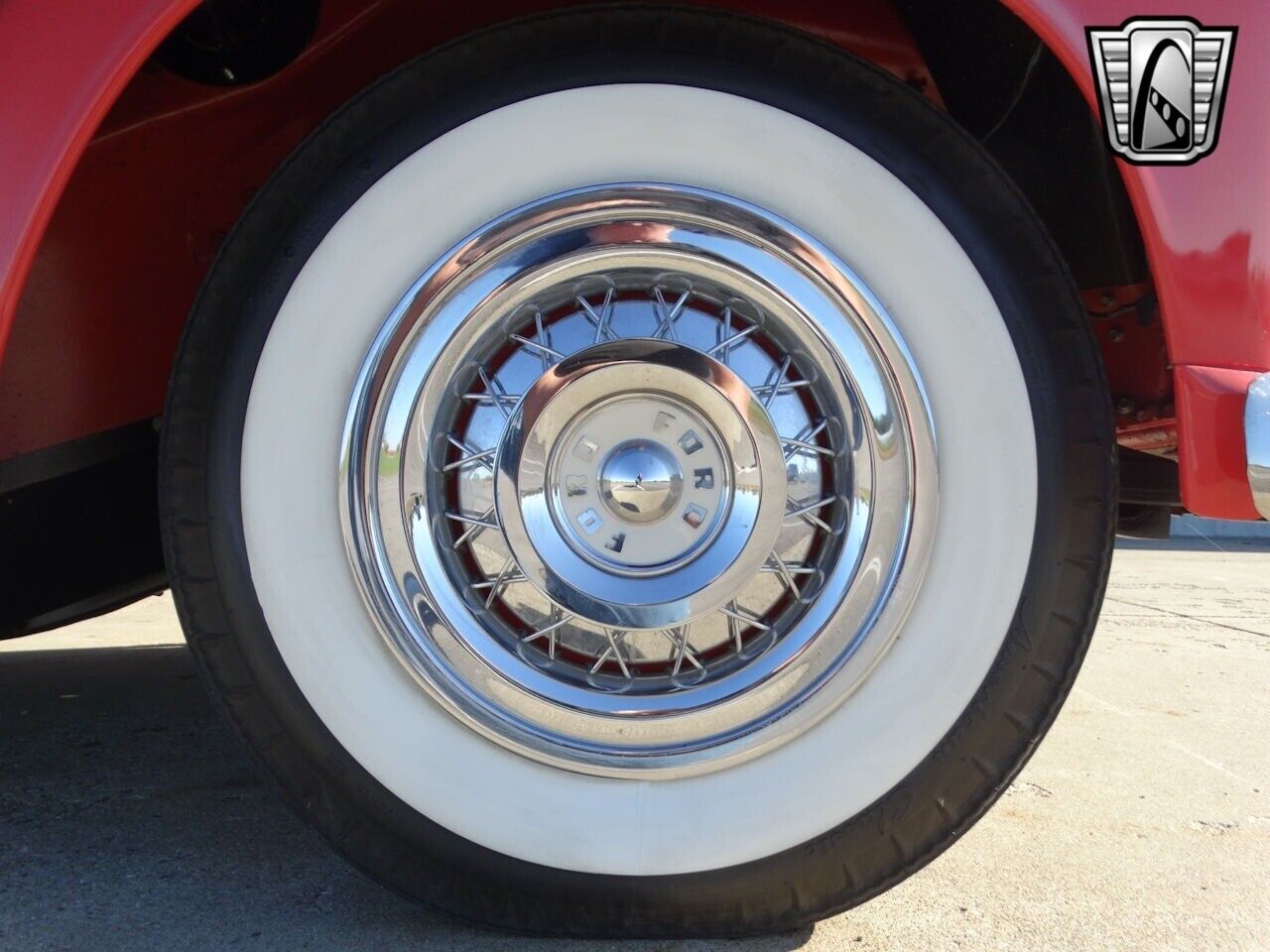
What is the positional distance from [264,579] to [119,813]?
0.58 m

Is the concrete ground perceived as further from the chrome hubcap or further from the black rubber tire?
the chrome hubcap

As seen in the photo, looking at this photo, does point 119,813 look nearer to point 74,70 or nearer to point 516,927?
point 516,927

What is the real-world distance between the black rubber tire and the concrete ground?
58 mm

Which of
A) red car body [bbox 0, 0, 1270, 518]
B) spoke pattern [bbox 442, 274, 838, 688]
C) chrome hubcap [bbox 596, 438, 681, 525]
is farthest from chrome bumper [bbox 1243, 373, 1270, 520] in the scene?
chrome hubcap [bbox 596, 438, 681, 525]

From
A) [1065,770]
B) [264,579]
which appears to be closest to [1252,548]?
[1065,770]

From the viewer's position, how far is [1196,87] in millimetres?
1027

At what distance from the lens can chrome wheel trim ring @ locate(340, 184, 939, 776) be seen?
1.07 metres

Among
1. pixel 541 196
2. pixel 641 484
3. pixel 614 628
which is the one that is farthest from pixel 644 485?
pixel 541 196

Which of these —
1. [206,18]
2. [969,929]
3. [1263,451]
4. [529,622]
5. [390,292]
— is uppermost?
[206,18]

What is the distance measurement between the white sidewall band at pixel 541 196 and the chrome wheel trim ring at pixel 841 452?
2 cm

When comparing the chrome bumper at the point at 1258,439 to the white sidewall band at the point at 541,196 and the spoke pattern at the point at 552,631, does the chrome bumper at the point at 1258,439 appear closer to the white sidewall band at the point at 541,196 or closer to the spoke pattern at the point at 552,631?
the white sidewall band at the point at 541,196

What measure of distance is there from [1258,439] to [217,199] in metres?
1.26

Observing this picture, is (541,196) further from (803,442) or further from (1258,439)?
(1258,439)

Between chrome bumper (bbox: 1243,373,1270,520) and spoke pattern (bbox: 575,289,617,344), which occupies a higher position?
spoke pattern (bbox: 575,289,617,344)
